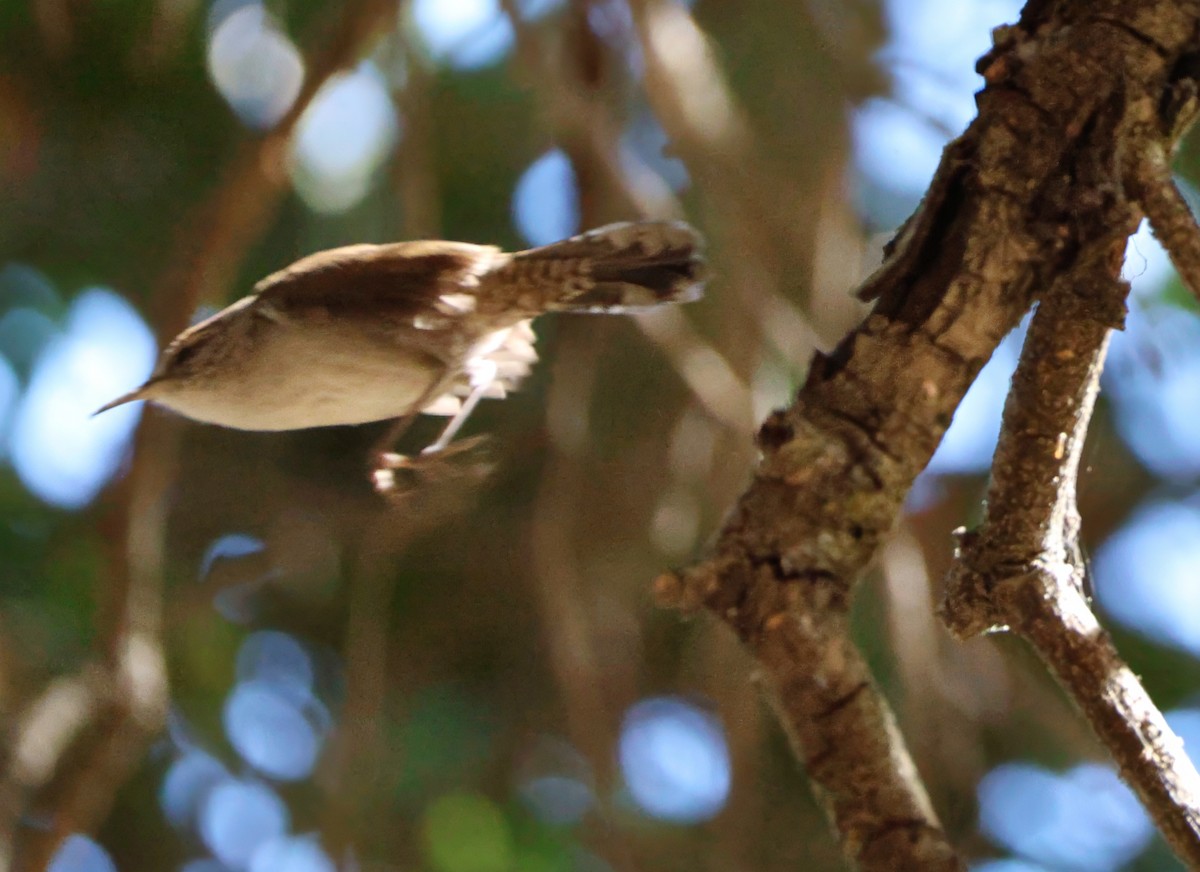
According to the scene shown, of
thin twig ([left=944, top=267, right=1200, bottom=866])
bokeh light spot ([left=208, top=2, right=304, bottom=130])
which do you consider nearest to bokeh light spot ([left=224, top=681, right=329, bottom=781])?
bokeh light spot ([left=208, top=2, right=304, bottom=130])

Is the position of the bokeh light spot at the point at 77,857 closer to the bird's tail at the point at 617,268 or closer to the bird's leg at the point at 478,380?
the bird's leg at the point at 478,380

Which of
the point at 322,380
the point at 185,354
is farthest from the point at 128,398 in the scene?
the point at 322,380

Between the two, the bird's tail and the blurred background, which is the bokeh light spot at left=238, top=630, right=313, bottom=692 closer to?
the blurred background

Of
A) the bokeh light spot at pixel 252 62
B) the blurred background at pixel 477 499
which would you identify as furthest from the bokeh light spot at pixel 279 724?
the bokeh light spot at pixel 252 62

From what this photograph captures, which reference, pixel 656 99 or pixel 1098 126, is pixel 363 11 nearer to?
pixel 656 99

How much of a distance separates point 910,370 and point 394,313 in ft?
2.49

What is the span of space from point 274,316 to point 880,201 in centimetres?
140

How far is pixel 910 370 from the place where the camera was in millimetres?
826

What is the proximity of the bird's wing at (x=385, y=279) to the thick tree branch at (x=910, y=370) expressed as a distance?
68 centimetres

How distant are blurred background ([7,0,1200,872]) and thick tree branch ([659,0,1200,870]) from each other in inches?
31.8

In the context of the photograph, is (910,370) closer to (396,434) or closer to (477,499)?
(396,434)

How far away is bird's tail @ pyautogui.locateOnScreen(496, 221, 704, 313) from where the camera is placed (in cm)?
137

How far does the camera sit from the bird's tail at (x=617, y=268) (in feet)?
4.49

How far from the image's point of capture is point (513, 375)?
1.64m
